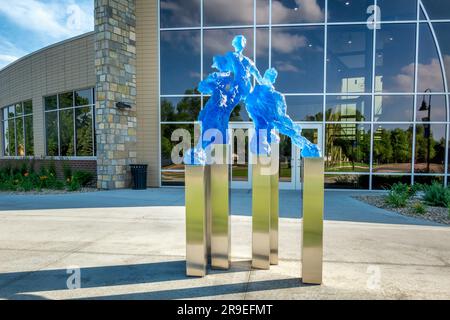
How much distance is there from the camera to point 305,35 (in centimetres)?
1139

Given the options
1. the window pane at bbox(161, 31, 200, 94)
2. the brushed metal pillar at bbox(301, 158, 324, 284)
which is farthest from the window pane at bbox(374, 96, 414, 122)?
the brushed metal pillar at bbox(301, 158, 324, 284)

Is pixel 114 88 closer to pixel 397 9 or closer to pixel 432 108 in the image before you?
pixel 397 9

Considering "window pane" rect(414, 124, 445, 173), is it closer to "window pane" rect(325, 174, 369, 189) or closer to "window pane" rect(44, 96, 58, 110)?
"window pane" rect(325, 174, 369, 189)

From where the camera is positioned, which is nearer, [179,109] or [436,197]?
[436,197]

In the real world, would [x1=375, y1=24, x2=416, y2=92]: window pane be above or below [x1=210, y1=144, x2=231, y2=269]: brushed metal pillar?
above

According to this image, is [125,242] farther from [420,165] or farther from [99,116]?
[420,165]

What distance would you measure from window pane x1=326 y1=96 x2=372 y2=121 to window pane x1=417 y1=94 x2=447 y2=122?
1.81 meters

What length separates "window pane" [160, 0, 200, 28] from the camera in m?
11.8

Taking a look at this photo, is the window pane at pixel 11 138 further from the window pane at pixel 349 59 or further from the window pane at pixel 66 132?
the window pane at pixel 349 59

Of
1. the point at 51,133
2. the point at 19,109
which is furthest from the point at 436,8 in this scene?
the point at 19,109

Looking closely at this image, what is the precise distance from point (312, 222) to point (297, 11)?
10.6 metres

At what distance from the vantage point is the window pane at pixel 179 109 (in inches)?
473

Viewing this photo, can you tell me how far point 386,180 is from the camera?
11133 mm
